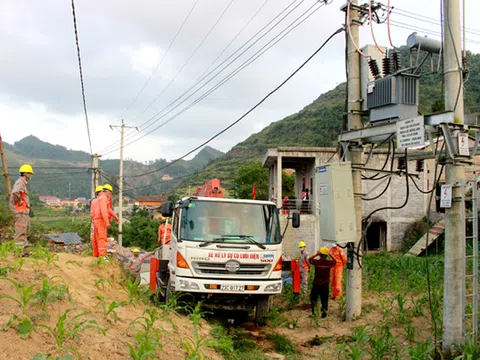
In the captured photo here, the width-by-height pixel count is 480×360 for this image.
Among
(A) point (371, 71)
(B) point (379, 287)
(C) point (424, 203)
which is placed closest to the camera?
(A) point (371, 71)

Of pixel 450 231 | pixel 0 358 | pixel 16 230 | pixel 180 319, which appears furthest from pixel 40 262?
pixel 450 231

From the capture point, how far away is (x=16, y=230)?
9.13 m

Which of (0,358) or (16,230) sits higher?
(16,230)

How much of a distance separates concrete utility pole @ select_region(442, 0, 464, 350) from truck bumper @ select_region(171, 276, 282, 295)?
3.36 metres

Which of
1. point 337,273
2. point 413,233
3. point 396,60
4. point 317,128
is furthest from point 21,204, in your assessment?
point 317,128

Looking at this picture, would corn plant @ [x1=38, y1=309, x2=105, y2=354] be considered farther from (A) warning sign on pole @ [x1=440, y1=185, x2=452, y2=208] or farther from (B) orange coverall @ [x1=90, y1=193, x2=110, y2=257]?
(A) warning sign on pole @ [x1=440, y1=185, x2=452, y2=208]

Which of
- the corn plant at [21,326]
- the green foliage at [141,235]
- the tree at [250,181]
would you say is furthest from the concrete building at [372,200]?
the green foliage at [141,235]

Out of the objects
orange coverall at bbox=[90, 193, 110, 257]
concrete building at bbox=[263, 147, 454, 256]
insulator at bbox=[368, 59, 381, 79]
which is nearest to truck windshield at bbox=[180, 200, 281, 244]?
orange coverall at bbox=[90, 193, 110, 257]

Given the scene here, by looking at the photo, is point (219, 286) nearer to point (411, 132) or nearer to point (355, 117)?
point (355, 117)

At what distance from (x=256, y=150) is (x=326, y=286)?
7483 centimetres

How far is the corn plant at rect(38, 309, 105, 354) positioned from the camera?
4.55 metres

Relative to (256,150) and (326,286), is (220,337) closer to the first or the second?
(326,286)

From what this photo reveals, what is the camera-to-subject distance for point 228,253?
27.5 ft

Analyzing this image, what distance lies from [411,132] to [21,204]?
7396 mm
